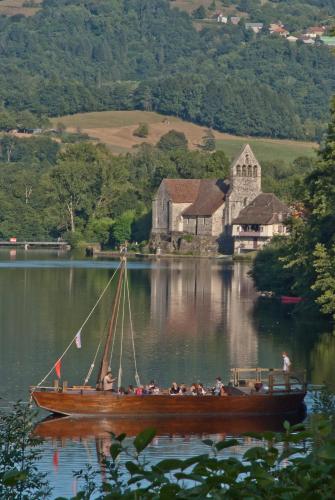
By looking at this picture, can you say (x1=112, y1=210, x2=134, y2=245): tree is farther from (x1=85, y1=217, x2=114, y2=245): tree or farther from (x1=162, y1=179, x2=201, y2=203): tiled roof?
(x1=162, y1=179, x2=201, y2=203): tiled roof

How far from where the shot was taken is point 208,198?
464ft

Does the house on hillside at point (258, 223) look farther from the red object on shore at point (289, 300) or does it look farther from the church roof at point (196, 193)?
the red object on shore at point (289, 300)

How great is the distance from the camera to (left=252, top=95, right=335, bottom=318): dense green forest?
→ 202 feet

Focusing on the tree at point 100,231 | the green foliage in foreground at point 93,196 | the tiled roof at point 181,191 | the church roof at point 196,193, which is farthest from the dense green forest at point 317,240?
the green foliage in foreground at point 93,196

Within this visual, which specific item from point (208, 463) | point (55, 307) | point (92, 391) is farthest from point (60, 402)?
point (55, 307)

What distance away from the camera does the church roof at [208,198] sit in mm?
140375

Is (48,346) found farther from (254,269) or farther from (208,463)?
(208,463)

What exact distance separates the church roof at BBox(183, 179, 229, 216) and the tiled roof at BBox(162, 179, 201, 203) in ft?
1.75

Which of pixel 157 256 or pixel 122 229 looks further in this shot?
pixel 122 229

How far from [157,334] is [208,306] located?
591 inches

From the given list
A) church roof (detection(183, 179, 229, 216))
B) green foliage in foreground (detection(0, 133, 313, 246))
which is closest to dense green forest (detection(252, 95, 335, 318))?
church roof (detection(183, 179, 229, 216))

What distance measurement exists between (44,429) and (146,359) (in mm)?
14910

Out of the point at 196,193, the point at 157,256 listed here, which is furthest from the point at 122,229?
the point at 157,256

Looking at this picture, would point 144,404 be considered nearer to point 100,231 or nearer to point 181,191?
point 181,191
